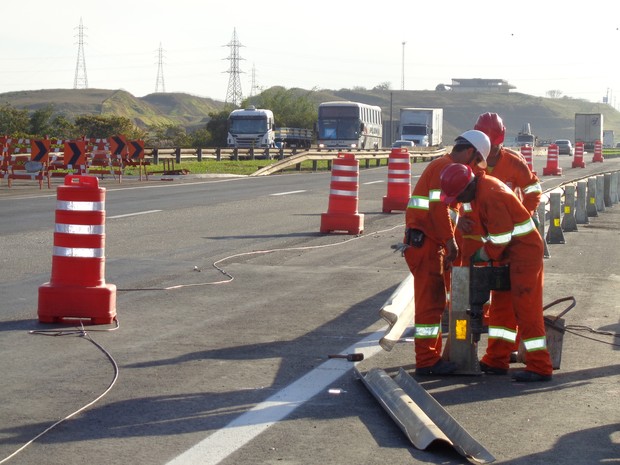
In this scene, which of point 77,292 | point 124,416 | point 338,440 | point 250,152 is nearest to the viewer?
point 338,440

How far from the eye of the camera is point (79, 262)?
9195 millimetres

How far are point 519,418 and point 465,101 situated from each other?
179237 mm

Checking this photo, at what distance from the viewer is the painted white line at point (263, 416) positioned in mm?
5410

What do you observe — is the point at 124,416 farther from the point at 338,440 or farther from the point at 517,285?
the point at 517,285

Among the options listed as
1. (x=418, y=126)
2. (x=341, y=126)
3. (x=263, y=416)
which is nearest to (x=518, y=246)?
(x=263, y=416)

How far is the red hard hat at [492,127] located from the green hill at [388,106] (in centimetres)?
13588

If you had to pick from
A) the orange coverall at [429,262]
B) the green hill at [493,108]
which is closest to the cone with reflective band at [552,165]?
the orange coverall at [429,262]

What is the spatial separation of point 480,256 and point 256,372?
1734 millimetres

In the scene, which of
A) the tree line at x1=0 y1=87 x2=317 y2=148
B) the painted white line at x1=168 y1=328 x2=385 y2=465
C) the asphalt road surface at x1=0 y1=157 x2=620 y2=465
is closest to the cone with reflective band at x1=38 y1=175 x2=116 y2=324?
the asphalt road surface at x1=0 y1=157 x2=620 y2=465

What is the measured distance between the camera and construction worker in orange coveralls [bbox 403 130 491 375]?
7.44 m

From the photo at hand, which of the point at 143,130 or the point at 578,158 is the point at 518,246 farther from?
the point at 143,130

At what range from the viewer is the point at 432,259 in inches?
297

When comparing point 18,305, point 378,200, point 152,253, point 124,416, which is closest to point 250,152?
point 378,200

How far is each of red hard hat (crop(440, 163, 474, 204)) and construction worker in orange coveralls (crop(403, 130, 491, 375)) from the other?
1.39ft
